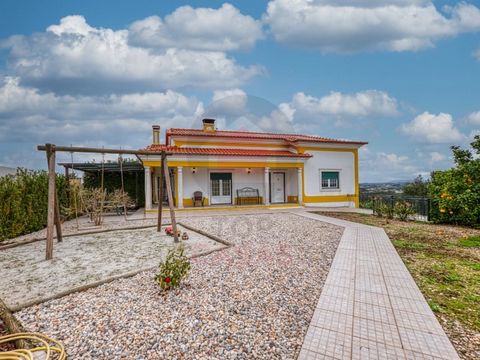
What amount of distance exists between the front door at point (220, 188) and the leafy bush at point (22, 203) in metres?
9.00

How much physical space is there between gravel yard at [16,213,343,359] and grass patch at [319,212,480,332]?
1.76 meters

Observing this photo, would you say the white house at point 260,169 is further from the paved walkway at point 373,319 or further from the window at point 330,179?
the paved walkway at point 373,319

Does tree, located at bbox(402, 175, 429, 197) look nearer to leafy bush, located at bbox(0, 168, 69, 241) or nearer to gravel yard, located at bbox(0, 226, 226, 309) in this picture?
gravel yard, located at bbox(0, 226, 226, 309)

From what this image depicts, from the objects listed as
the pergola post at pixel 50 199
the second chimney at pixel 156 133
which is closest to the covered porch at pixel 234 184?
the second chimney at pixel 156 133

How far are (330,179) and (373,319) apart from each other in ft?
52.5

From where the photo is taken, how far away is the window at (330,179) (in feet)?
60.7

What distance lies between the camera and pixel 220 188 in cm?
1762

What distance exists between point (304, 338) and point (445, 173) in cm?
1208

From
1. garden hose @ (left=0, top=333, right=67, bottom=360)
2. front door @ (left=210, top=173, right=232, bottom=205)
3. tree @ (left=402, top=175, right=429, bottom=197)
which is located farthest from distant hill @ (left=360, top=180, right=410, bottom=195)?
garden hose @ (left=0, top=333, right=67, bottom=360)

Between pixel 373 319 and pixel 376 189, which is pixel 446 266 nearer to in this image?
pixel 373 319

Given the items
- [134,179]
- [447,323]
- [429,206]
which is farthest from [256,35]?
[447,323]

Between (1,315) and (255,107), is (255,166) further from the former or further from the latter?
(1,315)

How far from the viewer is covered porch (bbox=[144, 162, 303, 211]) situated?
16.4 metres

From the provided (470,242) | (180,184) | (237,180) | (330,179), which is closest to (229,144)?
(237,180)
